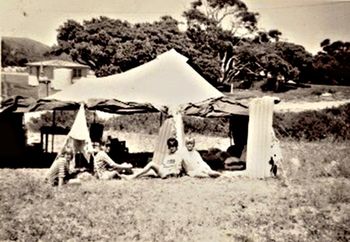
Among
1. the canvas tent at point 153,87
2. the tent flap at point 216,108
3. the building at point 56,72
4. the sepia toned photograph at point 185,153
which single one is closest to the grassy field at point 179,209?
the sepia toned photograph at point 185,153

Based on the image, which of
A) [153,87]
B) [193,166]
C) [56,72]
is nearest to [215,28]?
[153,87]

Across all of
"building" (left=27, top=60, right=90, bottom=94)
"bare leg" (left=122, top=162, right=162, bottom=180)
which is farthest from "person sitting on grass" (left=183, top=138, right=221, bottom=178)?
"building" (left=27, top=60, right=90, bottom=94)

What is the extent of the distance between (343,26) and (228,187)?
1973 millimetres

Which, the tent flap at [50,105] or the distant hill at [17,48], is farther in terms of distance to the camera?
the distant hill at [17,48]

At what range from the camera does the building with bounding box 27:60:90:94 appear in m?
15.3

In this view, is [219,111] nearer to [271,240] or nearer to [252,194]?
[252,194]

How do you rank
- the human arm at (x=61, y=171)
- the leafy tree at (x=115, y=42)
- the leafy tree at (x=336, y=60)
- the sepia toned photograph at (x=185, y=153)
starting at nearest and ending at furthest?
the sepia toned photograph at (x=185, y=153), the human arm at (x=61, y=171), the leafy tree at (x=336, y=60), the leafy tree at (x=115, y=42)

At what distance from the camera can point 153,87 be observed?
22.4ft

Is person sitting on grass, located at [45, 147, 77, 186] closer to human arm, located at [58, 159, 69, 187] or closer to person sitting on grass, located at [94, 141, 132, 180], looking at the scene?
human arm, located at [58, 159, 69, 187]

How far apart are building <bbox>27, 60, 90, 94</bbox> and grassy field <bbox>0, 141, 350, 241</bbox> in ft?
32.1

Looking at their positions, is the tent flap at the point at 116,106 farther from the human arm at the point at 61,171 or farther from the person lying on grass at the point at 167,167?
the human arm at the point at 61,171

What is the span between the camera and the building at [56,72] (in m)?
15.3

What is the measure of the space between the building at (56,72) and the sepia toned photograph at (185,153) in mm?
6068

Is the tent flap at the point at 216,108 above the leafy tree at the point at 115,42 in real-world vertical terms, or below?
below
